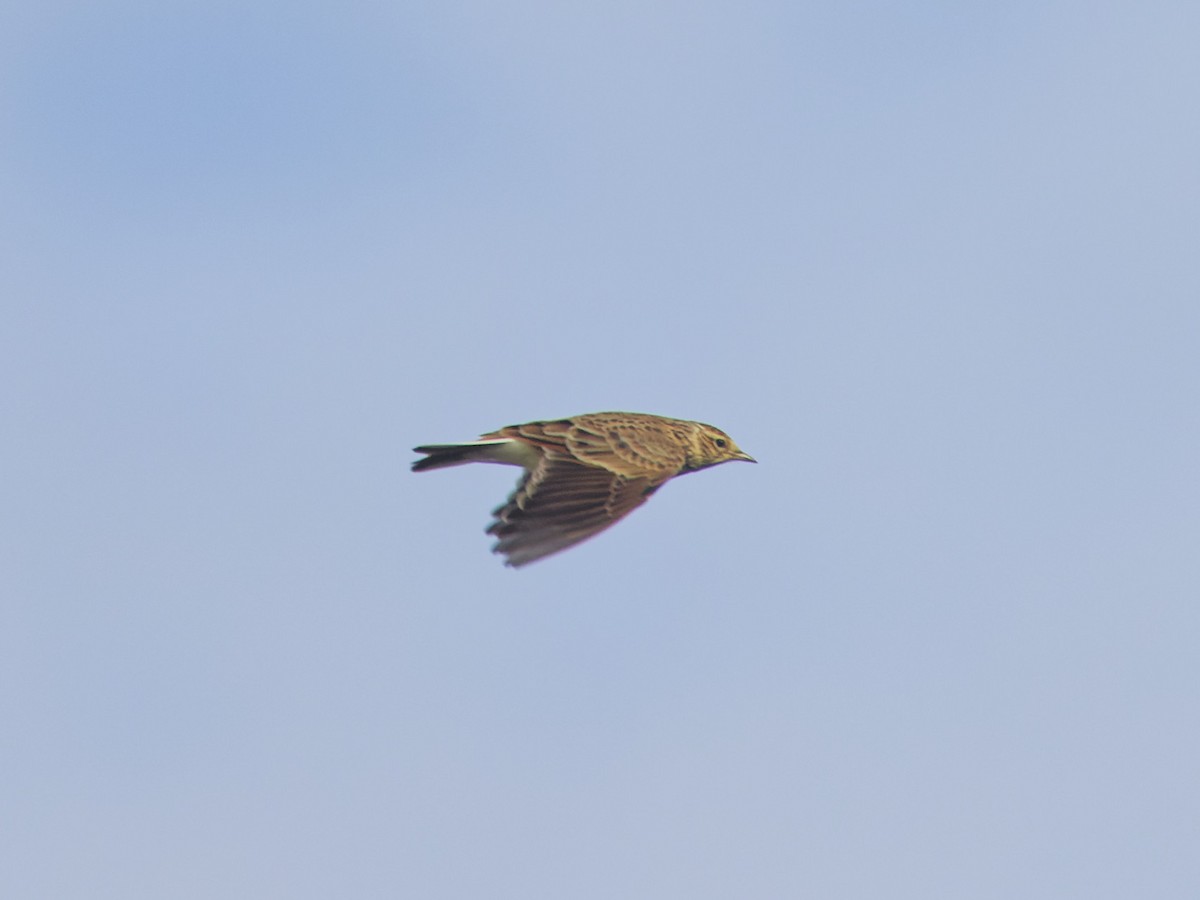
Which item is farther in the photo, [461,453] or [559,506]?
[461,453]

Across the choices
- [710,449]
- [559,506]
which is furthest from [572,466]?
[710,449]

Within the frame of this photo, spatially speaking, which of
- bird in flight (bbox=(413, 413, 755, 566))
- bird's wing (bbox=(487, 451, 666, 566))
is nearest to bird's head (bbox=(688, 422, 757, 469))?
bird in flight (bbox=(413, 413, 755, 566))

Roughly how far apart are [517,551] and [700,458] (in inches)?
240

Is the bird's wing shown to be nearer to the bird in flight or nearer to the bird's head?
the bird in flight

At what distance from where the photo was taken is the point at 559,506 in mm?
18625

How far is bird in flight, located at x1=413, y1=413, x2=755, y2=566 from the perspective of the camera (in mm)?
18078

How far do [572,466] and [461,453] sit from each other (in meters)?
1.56

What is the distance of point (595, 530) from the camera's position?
59.6 ft

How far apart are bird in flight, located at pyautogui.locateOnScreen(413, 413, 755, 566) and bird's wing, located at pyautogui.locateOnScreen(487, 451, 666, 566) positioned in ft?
0.03

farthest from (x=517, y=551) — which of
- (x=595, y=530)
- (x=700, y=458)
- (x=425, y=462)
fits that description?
(x=700, y=458)

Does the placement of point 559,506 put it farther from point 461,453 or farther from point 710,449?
point 710,449

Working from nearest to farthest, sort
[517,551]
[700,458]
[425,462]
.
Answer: [517,551]
[425,462]
[700,458]

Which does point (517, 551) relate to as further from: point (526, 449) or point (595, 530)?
point (526, 449)

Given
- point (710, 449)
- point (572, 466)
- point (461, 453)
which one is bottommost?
point (572, 466)
